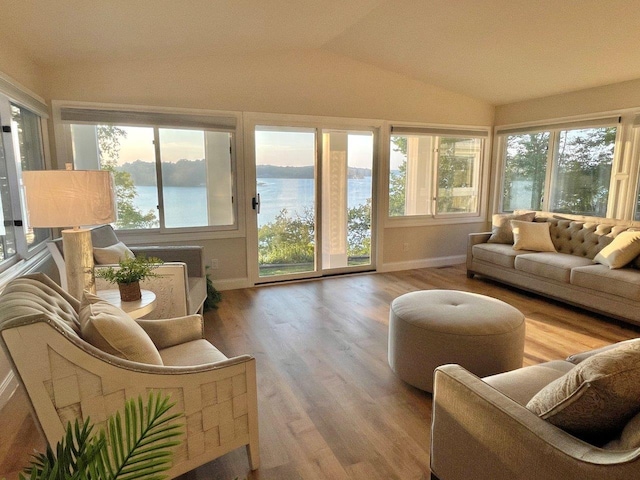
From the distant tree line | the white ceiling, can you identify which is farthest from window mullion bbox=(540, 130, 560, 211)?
the distant tree line

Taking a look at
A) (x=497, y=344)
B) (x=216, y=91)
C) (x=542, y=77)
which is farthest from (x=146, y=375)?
(x=542, y=77)

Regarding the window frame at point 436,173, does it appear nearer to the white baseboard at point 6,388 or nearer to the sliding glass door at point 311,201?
the sliding glass door at point 311,201

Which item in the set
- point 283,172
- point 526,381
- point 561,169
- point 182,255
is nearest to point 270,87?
point 283,172

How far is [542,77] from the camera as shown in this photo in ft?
14.8

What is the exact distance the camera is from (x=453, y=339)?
2.31m

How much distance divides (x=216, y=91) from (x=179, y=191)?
3.76 ft

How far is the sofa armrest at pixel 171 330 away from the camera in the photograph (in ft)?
6.61

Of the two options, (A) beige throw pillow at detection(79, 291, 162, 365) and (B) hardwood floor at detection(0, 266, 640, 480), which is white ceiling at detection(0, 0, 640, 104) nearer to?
(A) beige throw pillow at detection(79, 291, 162, 365)

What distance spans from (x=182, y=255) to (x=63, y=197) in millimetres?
1654

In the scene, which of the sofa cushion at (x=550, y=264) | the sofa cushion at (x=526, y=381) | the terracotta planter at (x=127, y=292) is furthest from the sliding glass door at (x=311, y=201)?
the sofa cushion at (x=526, y=381)

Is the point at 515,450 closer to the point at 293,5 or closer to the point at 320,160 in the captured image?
the point at 293,5

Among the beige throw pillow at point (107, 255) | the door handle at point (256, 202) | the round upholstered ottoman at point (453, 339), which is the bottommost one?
the round upholstered ottoman at point (453, 339)

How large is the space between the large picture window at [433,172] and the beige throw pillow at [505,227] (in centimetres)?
96

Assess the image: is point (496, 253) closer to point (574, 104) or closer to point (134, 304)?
point (574, 104)
